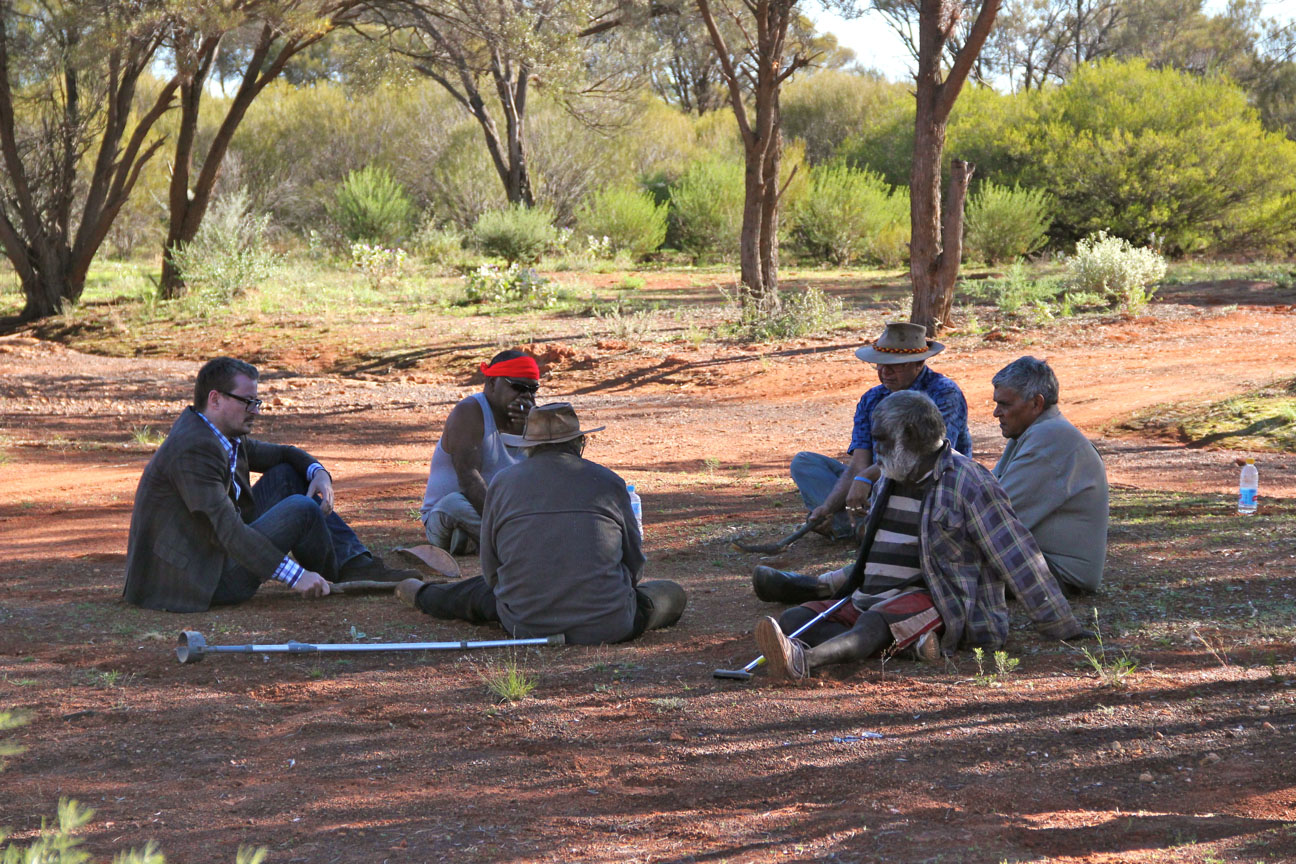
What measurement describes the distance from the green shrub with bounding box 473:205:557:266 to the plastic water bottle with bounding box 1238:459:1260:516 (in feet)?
62.0

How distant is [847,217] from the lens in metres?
25.4

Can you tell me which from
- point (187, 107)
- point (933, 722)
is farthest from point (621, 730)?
point (187, 107)

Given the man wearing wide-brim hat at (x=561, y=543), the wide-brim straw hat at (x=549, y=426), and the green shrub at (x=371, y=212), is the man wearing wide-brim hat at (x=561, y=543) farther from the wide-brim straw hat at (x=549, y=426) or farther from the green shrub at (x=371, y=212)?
the green shrub at (x=371, y=212)

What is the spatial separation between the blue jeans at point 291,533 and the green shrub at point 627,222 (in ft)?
68.1

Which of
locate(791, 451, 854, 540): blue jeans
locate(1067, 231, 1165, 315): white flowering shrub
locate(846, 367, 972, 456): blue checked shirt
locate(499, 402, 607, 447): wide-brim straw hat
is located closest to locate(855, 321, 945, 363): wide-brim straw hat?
locate(846, 367, 972, 456): blue checked shirt

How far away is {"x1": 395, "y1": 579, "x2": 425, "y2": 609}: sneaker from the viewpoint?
17.9 ft

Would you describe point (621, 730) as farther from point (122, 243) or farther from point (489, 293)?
point (122, 243)

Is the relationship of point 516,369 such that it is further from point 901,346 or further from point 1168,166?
point 1168,166

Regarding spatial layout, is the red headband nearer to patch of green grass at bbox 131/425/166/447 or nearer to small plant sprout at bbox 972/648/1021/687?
small plant sprout at bbox 972/648/1021/687

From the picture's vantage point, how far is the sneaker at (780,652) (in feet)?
13.5

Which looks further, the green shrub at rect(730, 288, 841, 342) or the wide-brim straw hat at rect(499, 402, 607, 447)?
the green shrub at rect(730, 288, 841, 342)

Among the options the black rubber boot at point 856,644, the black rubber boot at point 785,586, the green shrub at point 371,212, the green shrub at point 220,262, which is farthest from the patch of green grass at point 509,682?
the green shrub at point 371,212

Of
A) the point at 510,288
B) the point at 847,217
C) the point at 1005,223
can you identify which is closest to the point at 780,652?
the point at 510,288

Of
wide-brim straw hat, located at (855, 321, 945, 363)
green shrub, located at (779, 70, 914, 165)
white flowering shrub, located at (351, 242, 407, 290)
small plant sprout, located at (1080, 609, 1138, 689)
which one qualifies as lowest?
small plant sprout, located at (1080, 609, 1138, 689)
